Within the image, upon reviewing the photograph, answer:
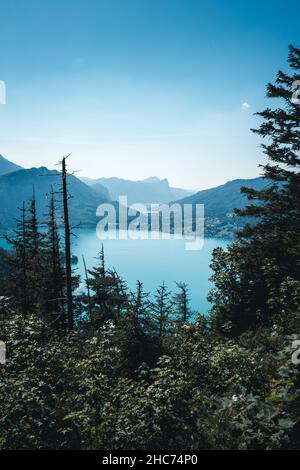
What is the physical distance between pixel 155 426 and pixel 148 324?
16.0ft

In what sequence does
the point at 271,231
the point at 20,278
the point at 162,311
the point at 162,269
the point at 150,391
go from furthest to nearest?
the point at 162,269 → the point at 20,278 → the point at 162,311 → the point at 271,231 → the point at 150,391

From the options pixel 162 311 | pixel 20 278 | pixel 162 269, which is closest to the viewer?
pixel 162 311

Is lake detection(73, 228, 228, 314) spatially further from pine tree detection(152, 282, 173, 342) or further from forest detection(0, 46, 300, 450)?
forest detection(0, 46, 300, 450)

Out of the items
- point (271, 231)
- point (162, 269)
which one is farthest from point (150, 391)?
point (162, 269)

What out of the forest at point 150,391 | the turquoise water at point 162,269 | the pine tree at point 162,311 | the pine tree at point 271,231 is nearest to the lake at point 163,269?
the turquoise water at point 162,269

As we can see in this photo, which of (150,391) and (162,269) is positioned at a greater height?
(150,391)

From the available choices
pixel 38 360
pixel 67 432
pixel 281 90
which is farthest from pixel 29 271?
pixel 281 90

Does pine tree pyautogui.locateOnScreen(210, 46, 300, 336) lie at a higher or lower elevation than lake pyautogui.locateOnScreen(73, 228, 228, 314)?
higher

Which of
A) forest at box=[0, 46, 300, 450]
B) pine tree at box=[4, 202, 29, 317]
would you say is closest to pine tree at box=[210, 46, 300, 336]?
forest at box=[0, 46, 300, 450]

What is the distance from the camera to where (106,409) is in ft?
21.3

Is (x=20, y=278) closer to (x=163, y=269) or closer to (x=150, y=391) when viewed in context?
(x=150, y=391)

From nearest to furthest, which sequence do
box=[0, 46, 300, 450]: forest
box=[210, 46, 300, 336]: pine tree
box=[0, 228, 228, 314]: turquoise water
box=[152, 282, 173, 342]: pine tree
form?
box=[0, 46, 300, 450]: forest
box=[152, 282, 173, 342]: pine tree
box=[210, 46, 300, 336]: pine tree
box=[0, 228, 228, 314]: turquoise water
